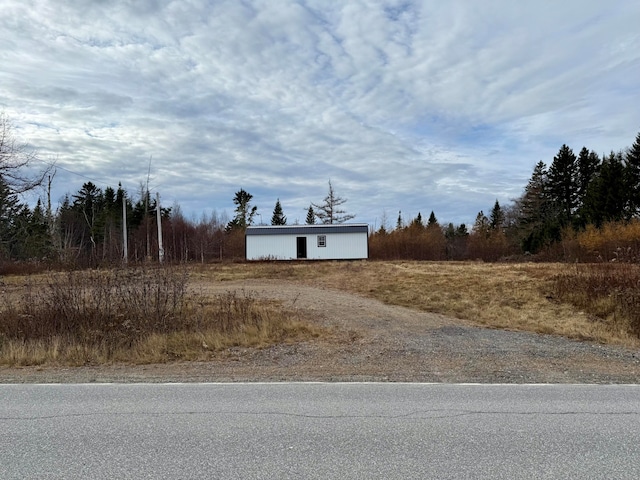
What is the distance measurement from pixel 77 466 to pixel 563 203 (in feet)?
227

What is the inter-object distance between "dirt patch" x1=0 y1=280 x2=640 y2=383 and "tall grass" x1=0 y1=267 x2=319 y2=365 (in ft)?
1.93

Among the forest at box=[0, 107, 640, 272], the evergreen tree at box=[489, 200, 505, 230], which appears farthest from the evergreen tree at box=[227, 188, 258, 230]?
the evergreen tree at box=[489, 200, 505, 230]

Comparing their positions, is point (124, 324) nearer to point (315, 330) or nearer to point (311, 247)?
point (315, 330)

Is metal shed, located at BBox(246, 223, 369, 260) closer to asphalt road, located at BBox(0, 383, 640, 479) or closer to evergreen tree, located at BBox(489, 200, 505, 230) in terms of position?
asphalt road, located at BBox(0, 383, 640, 479)

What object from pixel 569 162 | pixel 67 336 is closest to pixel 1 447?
pixel 67 336

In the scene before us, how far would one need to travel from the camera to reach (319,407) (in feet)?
17.7

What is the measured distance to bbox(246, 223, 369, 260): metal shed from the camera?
126 feet

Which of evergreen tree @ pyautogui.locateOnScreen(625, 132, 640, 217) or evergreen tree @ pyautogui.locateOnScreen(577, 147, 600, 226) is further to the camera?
evergreen tree @ pyautogui.locateOnScreen(577, 147, 600, 226)

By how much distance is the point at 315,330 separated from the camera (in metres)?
11.3

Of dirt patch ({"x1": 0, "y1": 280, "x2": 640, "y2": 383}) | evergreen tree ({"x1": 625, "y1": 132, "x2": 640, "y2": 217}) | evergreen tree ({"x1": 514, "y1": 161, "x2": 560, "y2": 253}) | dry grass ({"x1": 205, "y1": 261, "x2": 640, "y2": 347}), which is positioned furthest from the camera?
evergreen tree ({"x1": 514, "y1": 161, "x2": 560, "y2": 253})

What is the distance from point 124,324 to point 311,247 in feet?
93.8

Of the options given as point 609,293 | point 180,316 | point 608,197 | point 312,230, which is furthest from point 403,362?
point 608,197

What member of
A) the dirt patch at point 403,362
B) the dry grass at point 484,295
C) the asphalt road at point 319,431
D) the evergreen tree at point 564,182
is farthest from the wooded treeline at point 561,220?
the asphalt road at point 319,431

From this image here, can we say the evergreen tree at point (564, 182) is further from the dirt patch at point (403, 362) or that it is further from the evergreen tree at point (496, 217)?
the dirt patch at point (403, 362)
